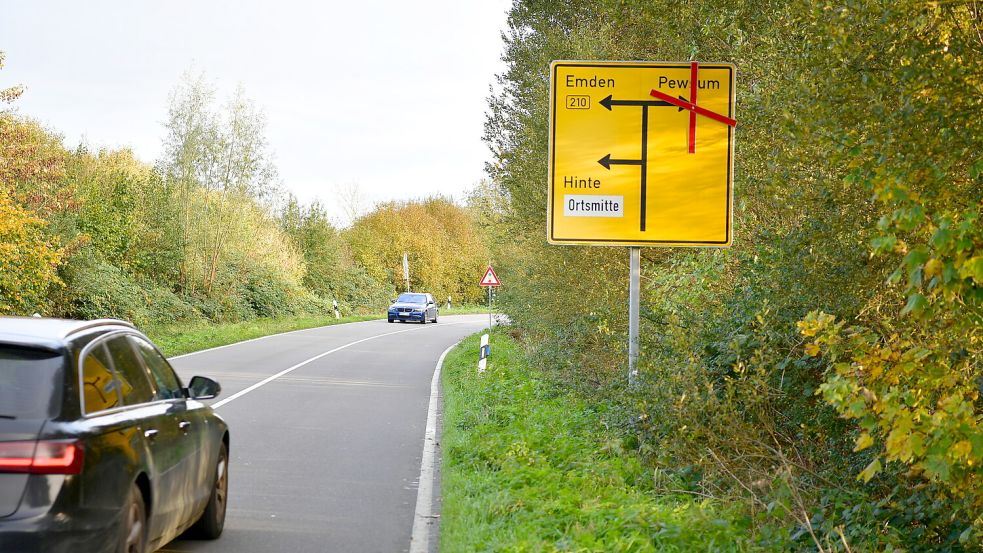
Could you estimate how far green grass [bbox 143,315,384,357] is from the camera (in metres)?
27.9

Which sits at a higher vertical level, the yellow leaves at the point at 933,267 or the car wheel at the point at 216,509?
the yellow leaves at the point at 933,267

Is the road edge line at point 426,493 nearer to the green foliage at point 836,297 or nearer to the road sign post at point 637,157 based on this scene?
the green foliage at point 836,297

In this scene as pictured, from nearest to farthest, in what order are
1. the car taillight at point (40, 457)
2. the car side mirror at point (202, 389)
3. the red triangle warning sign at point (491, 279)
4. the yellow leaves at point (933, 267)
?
1. the yellow leaves at point (933, 267)
2. the car taillight at point (40, 457)
3. the car side mirror at point (202, 389)
4. the red triangle warning sign at point (491, 279)

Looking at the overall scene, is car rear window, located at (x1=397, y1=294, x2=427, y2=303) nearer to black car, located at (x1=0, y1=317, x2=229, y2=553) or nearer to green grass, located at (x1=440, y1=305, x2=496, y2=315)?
green grass, located at (x1=440, y1=305, x2=496, y2=315)

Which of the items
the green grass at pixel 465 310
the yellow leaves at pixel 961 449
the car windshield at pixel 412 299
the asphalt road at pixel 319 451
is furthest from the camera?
the green grass at pixel 465 310

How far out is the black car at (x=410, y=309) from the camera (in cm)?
5288

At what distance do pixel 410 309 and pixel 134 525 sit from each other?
4781 centimetres

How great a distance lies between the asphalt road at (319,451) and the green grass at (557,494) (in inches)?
21.4

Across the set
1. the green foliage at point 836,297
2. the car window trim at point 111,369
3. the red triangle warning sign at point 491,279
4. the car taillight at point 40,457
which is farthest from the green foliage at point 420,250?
the car taillight at point 40,457

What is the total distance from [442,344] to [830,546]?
29.1 m

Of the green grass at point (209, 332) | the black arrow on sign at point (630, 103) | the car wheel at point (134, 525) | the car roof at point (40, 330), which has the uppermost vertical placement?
the black arrow on sign at point (630, 103)

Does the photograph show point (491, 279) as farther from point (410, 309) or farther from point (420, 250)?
point (420, 250)

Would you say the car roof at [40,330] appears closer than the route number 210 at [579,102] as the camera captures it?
Yes

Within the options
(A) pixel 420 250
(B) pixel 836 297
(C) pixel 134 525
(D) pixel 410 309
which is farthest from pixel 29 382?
(A) pixel 420 250
